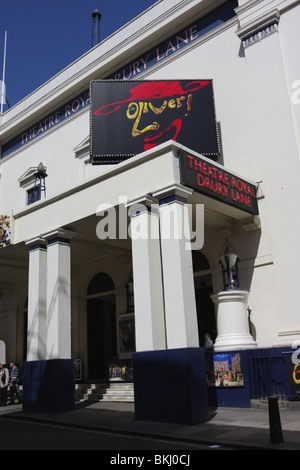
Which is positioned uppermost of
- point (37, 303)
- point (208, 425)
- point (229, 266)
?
point (229, 266)

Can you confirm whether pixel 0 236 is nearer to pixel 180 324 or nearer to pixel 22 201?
pixel 22 201

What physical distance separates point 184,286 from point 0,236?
27.8ft

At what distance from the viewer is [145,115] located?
55.9 feet

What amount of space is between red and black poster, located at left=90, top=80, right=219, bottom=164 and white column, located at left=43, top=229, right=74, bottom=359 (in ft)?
13.3

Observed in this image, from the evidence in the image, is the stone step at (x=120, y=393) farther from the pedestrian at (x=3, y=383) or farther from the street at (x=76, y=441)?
the street at (x=76, y=441)

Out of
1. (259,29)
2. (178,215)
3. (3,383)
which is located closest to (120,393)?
(3,383)

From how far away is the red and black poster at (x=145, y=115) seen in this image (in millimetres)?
15641

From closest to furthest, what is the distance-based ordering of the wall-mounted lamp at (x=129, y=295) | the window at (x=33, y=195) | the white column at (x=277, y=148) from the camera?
the white column at (x=277, y=148)
the wall-mounted lamp at (x=129, y=295)
the window at (x=33, y=195)

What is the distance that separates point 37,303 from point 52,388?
8.51ft

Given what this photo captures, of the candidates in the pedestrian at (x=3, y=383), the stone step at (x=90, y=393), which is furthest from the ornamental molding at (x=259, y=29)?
the pedestrian at (x=3, y=383)

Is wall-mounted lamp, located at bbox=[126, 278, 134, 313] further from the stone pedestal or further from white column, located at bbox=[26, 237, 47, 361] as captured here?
the stone pedestal

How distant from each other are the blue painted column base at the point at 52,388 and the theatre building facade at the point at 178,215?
154 millimetres

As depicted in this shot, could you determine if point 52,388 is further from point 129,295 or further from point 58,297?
point 129,295
